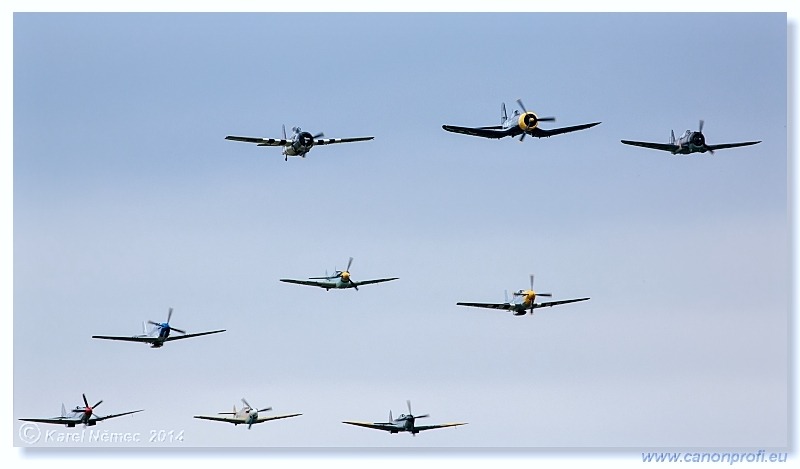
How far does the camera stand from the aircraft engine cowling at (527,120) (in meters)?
85.8

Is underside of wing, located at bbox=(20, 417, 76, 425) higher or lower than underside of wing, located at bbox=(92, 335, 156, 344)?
lower

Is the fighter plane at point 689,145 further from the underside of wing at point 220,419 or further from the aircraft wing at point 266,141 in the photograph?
the underside of wing at point 220,419

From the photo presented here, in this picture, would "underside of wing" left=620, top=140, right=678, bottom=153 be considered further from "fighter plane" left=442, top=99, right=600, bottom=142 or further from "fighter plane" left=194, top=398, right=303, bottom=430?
"fighter plane" left=194, top=398, right=303, bottom=430

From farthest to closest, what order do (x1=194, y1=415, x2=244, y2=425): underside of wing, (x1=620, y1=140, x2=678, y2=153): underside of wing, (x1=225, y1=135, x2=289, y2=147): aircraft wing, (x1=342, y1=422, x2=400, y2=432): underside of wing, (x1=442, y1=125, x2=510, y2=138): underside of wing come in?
(x1=194, y1=415, x2=244, y2=425): underside of wing < (x1=342, y1=422, x2=400, y2=432): underside of wing < (x1=225, y1=135, x2=289, y2=147): aircraft wing < (x1=620, y1=140, x2=678, y2=153): underside of wing < (x1=442, y1=125, x2=510, y2=138): underside of wing

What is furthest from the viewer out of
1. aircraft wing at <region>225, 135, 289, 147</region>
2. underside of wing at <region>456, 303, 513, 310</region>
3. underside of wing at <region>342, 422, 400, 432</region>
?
underside of wing at <region>456, 303, 513, 310</region>

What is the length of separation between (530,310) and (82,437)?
21969 mm

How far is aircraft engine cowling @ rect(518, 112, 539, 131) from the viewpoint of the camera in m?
85.8

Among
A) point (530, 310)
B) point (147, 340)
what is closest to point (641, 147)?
point (530, 310)

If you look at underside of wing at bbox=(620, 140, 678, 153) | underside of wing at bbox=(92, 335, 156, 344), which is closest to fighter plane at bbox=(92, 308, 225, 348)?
underside of wing at bbox=(92, 335, 156, 344)

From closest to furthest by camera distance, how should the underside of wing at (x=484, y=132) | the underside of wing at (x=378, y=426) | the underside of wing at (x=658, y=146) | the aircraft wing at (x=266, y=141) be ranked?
the underside of wing at (x=484, y=132), the underside of wing at (x=658, y=146), the aircraft wing at (x=266, y=141), the underside of wing at (x=378, y=426)

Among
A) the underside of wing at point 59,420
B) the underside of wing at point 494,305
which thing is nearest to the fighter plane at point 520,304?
the underside of wing at point 494,305

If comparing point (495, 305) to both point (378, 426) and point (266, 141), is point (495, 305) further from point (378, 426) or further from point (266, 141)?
point (266, 141)

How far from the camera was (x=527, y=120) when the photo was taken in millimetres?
85875

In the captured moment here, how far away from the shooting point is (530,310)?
9400 cm
